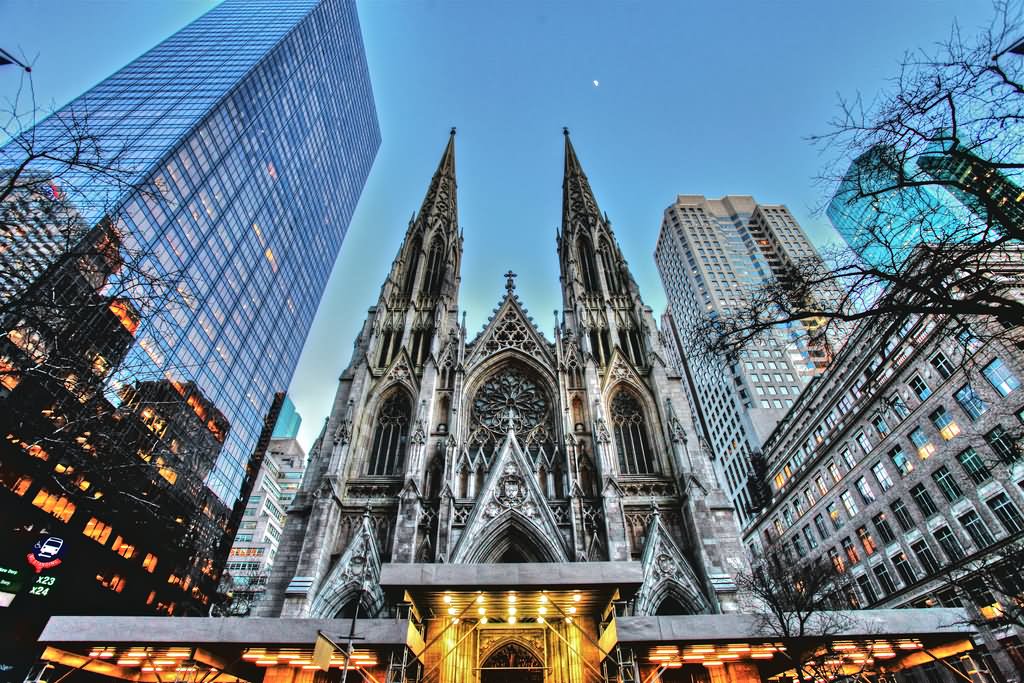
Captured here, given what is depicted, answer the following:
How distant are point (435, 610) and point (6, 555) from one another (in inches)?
1084

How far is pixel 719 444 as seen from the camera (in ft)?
204

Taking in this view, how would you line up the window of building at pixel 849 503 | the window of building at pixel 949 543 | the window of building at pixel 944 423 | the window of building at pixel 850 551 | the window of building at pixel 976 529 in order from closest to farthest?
the window of building at pixel 976 529, the window of building at pixel 949 543, the window of building at pixel 944 423, the window of building at pixel 850 551, the window of building at pixel 849 503

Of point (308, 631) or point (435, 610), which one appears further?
point (435, 610)

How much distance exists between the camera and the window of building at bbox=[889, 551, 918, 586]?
27656 millimetres

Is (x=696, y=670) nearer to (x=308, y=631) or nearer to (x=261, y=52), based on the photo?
(x=308, y=631)

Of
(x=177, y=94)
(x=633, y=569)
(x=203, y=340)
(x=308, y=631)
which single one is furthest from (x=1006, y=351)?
(x=177, y=94)

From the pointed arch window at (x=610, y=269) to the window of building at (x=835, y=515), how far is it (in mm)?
23227

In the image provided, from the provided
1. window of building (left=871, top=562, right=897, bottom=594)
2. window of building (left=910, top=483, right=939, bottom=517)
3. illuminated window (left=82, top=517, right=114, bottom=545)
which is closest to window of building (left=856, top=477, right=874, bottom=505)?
window of building (left=910, top=483, right=939, bottom=517)

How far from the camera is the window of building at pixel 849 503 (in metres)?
33.3

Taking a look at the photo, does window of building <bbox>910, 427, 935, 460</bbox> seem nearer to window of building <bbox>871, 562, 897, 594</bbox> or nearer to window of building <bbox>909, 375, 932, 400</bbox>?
window of building <bbox>909, 375, 932, 400</bbox>

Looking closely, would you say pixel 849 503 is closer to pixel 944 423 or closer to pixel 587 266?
pixel 944 423

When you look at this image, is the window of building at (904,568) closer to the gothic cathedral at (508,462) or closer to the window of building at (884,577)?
the window of building at (884,577)

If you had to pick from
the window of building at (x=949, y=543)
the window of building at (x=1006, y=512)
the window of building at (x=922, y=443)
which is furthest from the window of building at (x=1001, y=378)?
the window of building at (x=949, y=543)

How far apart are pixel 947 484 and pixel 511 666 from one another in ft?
83.9
